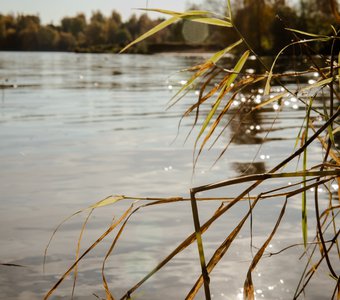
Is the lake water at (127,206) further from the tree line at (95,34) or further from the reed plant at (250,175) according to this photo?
the tree line at (95,34)

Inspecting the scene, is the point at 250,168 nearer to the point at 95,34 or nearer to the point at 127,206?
the point at 127,206

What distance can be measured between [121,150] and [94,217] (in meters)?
3.81

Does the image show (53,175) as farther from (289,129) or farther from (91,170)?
(289,129)

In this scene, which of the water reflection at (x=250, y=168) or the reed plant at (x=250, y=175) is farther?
the water reflection at (x=250, y=168)

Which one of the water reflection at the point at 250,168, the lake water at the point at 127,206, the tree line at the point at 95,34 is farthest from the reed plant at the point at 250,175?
the tree line at the point at 95,34

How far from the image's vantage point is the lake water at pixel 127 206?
4.01m

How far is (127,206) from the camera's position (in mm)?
6004

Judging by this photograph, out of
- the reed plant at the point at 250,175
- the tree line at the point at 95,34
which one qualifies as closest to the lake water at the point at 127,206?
the reed plant at the point at 250,175

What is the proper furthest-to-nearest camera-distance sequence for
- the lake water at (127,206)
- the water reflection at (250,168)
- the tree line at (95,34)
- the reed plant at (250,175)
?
the tree line at (95,34)
the water reflection at (250,168)
the lake water at (127,206)
the reed plant at (250,175)

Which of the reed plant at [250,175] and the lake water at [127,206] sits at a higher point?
the reed plant at [250,175]

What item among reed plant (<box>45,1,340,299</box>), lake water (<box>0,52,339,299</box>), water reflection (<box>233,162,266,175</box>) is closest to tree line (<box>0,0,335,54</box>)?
lake water (<box>0,52,339,299</box>)

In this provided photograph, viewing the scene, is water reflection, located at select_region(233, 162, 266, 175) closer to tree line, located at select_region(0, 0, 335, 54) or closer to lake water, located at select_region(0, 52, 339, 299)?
lake water, located at select_region(0, 52, 339, 299)

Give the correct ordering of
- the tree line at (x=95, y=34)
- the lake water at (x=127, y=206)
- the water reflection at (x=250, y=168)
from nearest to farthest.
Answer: the lake water at (x=127, y=206) < the water reflection at (x=250, y=168) < the tree line at (x=95, y=34)

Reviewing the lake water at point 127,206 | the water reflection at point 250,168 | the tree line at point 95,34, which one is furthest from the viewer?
the tree line at point 95,34
